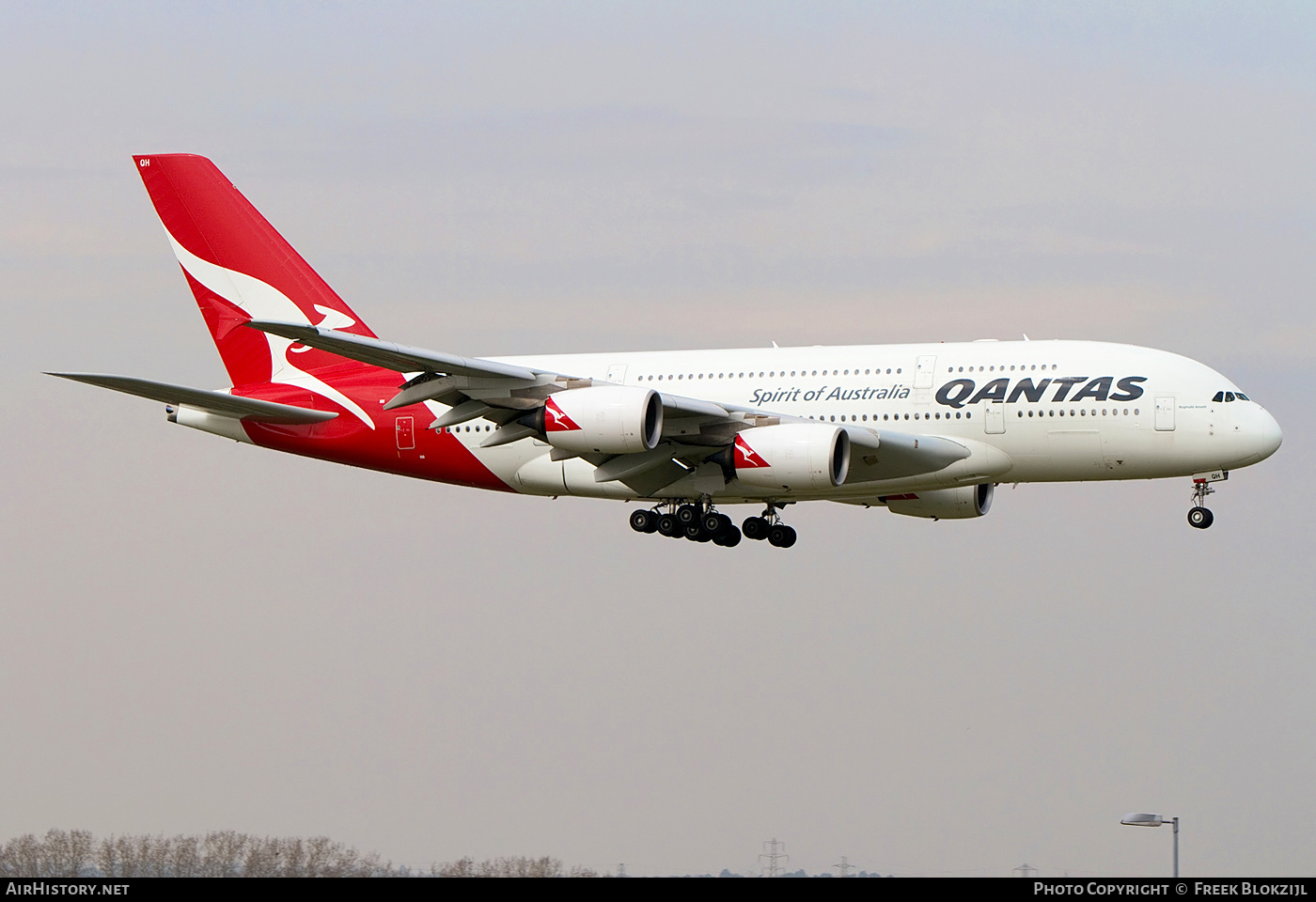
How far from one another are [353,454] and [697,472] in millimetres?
9745

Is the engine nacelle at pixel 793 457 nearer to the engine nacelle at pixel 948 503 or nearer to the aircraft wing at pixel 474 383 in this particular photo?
the aircraft wing at pixel 474 383

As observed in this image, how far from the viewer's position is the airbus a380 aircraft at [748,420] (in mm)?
44344

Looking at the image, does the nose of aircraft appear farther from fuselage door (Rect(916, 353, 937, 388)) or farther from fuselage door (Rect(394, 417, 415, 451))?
fuselage door (Rect(394, 417, 415, 451))

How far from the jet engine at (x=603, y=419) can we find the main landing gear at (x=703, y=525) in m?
5.35

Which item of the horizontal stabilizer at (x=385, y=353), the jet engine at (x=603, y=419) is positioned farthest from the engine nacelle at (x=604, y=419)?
the horizontal stabilizer at (x=385, y=353)

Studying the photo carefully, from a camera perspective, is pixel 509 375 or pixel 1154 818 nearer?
pixel 1154 818

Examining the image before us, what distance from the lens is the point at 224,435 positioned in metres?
51.3

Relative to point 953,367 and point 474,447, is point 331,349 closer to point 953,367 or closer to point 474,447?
point 474,447

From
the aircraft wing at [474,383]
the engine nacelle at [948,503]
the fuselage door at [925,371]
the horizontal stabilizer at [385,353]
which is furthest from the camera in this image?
the engine nacelle at [948,503]

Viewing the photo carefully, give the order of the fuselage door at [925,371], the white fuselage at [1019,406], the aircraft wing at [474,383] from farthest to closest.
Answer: the fuselage door at [925,371], the white fuselage at [1019,406], the aircraft wing at [474,383]
